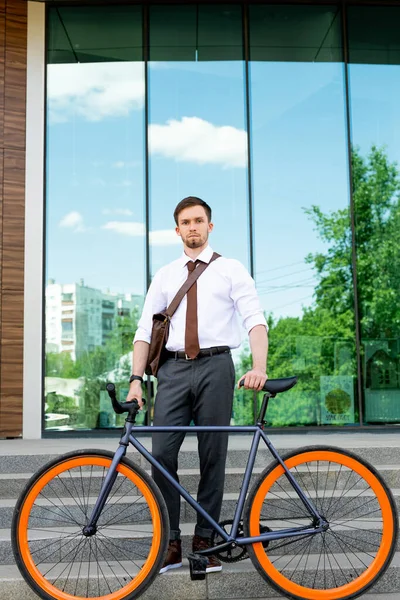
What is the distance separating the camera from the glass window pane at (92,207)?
25.0ft

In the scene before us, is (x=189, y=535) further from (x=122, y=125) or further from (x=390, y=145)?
(x=390, y=145)

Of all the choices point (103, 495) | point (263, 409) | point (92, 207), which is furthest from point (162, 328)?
point (92, 207)

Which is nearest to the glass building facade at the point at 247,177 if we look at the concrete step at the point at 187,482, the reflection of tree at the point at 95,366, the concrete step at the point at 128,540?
the reflection of tree at the point at 95,366

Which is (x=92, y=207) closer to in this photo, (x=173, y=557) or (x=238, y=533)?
(x=173, y=557)

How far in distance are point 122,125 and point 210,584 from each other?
5947mm

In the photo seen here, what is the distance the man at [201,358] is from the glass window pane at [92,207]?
4343 mm

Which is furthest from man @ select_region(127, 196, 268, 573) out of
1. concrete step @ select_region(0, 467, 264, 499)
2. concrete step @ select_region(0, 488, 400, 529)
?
concrete step @ select_region(0, 467, 264, 499)

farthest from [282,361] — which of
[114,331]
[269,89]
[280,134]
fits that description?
[269,89]

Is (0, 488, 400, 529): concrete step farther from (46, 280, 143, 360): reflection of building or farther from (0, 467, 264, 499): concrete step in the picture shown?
(46, 280, 143, 360): reflection of building

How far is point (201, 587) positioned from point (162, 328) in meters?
1.22

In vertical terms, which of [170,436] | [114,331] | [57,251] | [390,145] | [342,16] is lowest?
[170,436]

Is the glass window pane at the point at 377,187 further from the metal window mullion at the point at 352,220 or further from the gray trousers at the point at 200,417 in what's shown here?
the gray trousers at the point at 200,417

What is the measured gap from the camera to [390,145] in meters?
8.41

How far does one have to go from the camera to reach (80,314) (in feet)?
25.5
